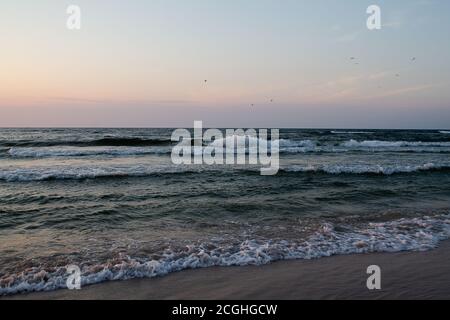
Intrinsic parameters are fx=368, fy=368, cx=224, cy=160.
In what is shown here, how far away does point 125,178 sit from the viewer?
1473 cm

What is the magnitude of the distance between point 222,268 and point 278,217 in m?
3.36

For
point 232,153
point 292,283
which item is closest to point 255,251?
point 292,283

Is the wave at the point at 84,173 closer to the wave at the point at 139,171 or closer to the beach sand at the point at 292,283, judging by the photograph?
the wave at the point at 139,171

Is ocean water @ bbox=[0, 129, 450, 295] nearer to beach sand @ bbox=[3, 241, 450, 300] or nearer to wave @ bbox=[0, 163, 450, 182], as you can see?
wave @ bbox=[0, 163, 450, 182]

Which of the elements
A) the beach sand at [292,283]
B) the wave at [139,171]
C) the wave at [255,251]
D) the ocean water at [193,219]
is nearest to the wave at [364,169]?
the wave at [139,171]

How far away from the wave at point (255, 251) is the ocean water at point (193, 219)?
0.02 metres

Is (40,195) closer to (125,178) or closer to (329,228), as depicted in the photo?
(125,178)

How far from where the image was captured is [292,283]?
198 inches

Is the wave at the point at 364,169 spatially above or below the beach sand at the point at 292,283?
above

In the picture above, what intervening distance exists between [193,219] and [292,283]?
3.85 m

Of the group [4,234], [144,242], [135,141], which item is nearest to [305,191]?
[144,242]

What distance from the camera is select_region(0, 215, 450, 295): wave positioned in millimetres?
5148

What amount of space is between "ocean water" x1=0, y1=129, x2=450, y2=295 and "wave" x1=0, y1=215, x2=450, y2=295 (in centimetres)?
2

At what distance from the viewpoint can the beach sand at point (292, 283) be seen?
4.68 metres
